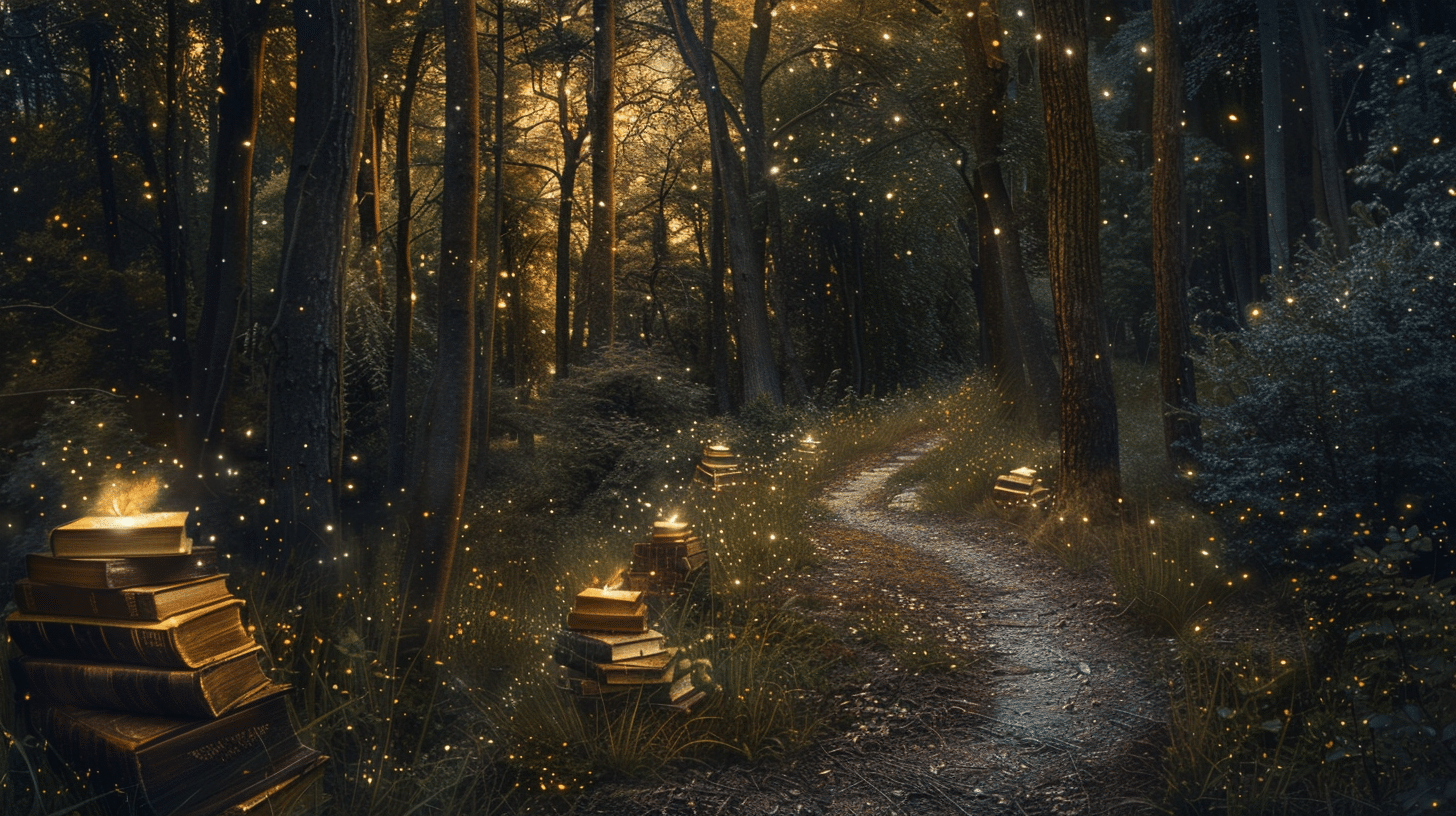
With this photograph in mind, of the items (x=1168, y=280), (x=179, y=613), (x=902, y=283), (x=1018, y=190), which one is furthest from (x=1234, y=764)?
(x=902, y=283)

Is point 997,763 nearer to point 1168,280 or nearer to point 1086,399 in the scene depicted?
point 1086,399

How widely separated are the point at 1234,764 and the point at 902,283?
20.6m

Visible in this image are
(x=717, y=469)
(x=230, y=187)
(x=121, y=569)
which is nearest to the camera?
(x=121, y=569)

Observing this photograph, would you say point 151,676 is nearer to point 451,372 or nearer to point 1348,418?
point 451,372

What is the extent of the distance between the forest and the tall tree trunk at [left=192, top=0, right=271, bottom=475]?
0.24 feet

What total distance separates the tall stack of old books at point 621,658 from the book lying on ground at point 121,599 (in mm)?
1876

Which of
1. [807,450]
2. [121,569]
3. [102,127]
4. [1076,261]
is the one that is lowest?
[807,450]

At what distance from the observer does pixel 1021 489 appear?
9.20 metres

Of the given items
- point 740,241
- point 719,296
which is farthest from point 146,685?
point 719,296

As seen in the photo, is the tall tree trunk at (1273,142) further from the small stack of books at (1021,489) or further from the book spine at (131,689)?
the book spine at (131,689)

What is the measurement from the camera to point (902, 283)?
934 inches

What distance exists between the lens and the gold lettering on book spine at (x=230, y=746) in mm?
2727

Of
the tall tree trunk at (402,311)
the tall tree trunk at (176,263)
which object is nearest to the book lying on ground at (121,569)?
the tall tree trunk at (176,263)

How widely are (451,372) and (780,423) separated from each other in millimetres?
9504
